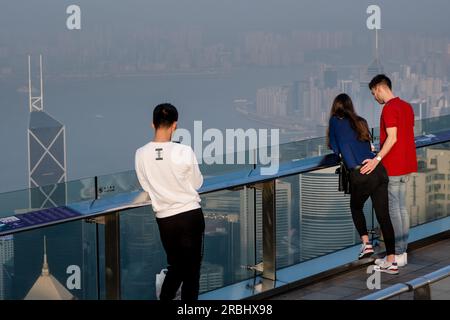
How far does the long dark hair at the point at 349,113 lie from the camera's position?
585 cm

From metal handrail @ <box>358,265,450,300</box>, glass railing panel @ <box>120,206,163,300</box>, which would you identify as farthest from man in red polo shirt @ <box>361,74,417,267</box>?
metal handrail @ <box>358,265,450,300</box>

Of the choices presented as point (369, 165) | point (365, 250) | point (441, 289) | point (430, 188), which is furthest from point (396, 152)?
point (441, 289)

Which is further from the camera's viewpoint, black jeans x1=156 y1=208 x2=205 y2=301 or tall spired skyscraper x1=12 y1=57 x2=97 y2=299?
tall spired skyscraper x1=12 y1=57 x2=97 y2=299

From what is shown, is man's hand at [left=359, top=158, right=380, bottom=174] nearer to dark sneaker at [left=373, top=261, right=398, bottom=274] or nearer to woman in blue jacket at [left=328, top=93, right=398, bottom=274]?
woman in blue jacket at [left=328, top=93, right=398, bottom=274]

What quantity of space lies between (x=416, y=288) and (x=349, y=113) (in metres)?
2.66

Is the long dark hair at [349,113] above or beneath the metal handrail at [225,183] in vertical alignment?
above

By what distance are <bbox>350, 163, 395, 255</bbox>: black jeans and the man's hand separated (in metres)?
0.03

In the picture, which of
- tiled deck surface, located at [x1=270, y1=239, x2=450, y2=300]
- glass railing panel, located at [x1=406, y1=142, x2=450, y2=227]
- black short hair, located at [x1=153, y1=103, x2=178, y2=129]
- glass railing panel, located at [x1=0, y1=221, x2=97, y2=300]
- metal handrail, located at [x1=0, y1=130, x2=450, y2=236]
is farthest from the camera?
glass railing panel, located at [x1=406, y1=142, x2=450, y2=227]

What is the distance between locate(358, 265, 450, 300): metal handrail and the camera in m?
3.21

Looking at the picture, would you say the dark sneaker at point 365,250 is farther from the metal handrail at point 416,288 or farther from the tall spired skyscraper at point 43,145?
the tall spired skyscraper at point 43,145

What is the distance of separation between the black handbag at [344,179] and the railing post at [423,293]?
273cm

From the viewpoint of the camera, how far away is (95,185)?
17.0 feet

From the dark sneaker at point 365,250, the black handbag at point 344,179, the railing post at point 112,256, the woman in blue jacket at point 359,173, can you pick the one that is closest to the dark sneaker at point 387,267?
the woman in blue jacket at point 359,173
